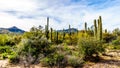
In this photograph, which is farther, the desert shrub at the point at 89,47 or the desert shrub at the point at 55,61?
the desert shrub at the point at 89,47

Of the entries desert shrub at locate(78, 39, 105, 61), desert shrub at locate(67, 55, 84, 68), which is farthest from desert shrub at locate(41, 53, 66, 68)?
desert shrub at locate(78, 39, 105, 61)

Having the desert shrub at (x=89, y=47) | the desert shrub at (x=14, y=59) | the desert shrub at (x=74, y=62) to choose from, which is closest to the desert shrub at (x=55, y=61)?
the desert shrub at (x=74, y=62)

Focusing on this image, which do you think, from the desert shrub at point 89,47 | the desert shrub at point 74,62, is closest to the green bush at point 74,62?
the desert shrub at point 74,62

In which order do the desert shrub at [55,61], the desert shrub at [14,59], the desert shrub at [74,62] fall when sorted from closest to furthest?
the desert shrub at [74,62], the desert shrub at [55,61], the desert shrub at [14,59]

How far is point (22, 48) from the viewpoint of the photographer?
19.7 m

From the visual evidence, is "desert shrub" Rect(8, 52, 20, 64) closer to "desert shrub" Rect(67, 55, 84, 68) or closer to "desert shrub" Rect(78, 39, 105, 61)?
"desert shrub" Rect(67, 55, 84, 68)

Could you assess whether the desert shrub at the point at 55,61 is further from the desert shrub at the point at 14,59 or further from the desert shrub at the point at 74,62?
the desert shrub at the point at 14,59

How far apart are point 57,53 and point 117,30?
5737 cm

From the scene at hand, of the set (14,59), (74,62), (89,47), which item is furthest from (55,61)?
(14,59)

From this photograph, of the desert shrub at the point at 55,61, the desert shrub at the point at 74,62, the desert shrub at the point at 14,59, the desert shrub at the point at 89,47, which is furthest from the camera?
the desert shrub at the point at 89,47

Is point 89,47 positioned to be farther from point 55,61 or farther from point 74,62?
point 55,61

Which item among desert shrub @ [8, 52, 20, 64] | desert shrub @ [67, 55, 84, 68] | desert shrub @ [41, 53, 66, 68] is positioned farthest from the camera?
desert shrub @ [8, 52, 20, 64]

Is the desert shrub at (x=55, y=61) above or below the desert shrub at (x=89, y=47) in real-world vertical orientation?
below

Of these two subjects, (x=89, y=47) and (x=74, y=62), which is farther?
(x=89, y=47)
